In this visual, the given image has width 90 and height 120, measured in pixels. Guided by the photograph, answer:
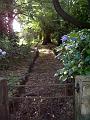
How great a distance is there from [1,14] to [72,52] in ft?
29.3

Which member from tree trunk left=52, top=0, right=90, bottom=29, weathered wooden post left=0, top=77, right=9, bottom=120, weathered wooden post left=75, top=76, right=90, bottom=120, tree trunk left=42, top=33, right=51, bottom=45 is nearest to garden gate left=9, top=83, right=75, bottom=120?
weathered wooden post left=0, top=77, right=9, bottom=120

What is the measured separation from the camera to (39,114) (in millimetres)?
5234

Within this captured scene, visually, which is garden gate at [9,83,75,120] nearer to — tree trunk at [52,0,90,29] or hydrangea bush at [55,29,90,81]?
Answer: hydrangea bush at [55,29,90,81]

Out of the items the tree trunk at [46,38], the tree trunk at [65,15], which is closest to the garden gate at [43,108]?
the tree trunk at [65,15]

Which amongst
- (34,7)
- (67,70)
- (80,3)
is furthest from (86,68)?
(34,7)

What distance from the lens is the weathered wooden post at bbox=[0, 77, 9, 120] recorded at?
4495 millimetres

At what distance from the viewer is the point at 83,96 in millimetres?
4266

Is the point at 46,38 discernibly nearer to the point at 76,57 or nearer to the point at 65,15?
the point at 65,15

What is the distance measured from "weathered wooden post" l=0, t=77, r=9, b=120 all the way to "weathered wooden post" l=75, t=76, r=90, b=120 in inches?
39.2

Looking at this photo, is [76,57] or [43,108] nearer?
[76,57]

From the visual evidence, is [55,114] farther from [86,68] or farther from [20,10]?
[20,10]

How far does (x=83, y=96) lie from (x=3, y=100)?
1130mm

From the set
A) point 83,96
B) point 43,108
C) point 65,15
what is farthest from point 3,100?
point 65,15

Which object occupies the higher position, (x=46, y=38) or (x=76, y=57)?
(x=46, y=38)
